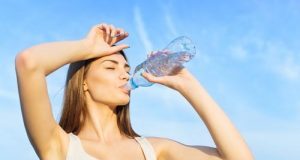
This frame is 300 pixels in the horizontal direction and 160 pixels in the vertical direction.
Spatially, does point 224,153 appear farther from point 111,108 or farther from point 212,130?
point 111,108

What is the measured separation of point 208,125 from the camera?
10.5ft

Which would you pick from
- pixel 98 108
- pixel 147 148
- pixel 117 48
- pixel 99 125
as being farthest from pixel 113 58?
pixel 147 148

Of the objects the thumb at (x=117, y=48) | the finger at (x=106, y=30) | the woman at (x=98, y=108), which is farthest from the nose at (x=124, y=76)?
the finger at (x=106, y=30)

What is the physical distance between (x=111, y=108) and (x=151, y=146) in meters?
0.35

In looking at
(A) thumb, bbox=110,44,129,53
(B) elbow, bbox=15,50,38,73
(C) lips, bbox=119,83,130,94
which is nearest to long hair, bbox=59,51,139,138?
(A) thumb, bbox=110,44,129,53

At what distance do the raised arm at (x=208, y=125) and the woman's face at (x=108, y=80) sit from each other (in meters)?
0.21

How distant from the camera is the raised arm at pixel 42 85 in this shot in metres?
2.94

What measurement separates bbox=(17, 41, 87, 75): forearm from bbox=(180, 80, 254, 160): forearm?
0.67m

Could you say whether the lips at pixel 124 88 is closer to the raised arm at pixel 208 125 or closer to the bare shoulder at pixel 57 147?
the raised arm at pixel 208 125

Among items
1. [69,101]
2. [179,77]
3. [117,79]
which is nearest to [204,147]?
[179,77]

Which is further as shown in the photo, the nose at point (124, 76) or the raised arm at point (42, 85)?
the nose at point (124, 76)

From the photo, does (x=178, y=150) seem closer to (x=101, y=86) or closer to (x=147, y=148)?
(x=147, y=148)

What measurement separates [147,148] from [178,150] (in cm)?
20

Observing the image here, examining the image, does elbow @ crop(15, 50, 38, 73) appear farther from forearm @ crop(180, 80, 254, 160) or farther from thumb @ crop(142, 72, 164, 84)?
forearm @ crop(180, 80, 254, 160)
